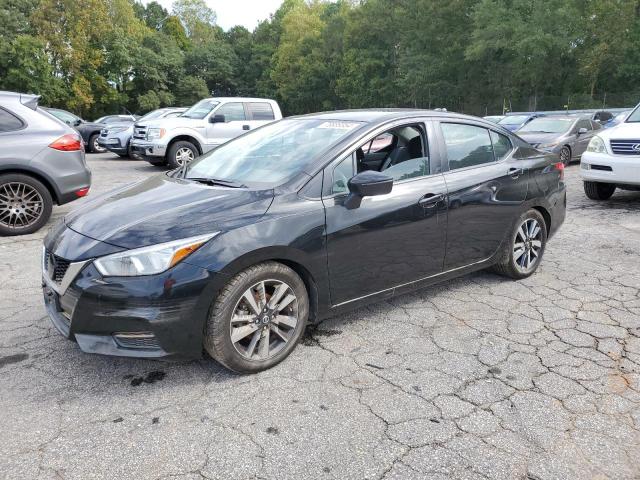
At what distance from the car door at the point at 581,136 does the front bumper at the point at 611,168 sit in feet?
20.5

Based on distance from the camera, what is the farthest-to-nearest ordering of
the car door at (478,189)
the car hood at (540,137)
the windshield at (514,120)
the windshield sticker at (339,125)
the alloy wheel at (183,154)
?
1. the windshield at (514,120)
2. the car hood at (540,137)
3. the alloy wheel at (183,154)
4. the car door at (478,189)
5. the windshield sticker at (339,125)

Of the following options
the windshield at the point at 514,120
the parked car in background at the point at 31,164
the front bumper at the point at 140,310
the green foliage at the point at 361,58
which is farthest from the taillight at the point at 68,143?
the green foliage at the point at 361,58

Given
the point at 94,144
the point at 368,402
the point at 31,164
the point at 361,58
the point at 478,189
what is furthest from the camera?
the point at 361,58

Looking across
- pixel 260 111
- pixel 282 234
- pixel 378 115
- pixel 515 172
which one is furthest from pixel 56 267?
pixel 260 111

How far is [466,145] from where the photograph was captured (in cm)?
419

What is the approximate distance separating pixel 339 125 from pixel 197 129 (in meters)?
9.54

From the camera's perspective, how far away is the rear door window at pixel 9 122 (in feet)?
20.7

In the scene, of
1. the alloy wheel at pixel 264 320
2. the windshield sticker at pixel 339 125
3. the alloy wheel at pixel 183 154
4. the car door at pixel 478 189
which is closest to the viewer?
the alloy wheel at pixel 264 320

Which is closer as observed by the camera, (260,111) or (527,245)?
(527,245)

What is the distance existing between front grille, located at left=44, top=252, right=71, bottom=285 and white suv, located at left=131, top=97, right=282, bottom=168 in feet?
31.0

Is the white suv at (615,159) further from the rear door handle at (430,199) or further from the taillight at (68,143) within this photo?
the taillight at (68,143)

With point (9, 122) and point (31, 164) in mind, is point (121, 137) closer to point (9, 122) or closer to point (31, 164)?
point (9, 122)

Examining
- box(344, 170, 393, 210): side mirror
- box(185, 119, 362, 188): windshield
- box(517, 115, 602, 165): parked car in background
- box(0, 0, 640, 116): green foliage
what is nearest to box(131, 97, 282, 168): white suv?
box(517, 115, 602, 165): parked car in background

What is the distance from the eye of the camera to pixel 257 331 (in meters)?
3.03
